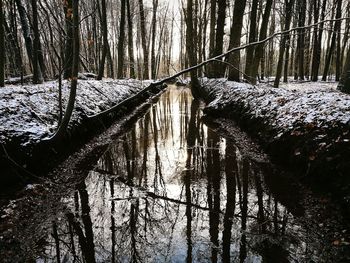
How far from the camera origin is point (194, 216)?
4016 millimetres

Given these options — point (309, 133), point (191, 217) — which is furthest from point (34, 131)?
point (309, 133)

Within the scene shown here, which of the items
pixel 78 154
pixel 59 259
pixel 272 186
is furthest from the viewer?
pixel 78 154

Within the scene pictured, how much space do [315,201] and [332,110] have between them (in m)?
1.87

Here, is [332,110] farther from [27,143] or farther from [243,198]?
[27,143]

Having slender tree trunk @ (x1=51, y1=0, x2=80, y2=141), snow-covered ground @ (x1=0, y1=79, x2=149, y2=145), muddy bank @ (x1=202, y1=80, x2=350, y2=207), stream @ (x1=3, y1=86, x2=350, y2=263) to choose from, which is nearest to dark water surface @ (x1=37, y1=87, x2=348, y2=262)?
stream @ (x1=3, y1=86, x2=350, y2=263)

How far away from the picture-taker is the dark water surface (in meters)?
3.21

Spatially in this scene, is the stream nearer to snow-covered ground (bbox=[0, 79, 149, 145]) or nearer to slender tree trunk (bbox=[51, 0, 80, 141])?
slender tree trunk (bbox=[51, 0, 80, 141])

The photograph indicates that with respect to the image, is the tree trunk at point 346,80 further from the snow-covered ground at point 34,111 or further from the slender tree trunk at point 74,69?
the slender tree trunk at point 74,69

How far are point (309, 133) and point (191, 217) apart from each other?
8.81 feet

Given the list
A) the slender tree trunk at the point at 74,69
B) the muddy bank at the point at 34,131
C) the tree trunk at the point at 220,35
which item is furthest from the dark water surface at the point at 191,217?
the tree trunk at the point at 220,35

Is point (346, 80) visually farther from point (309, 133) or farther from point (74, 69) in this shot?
point (74, 69)

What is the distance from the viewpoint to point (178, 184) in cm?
512

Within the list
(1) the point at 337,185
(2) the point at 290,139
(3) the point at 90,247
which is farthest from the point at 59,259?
(2) the point at 290,139

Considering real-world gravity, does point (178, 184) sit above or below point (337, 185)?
Answer: below
